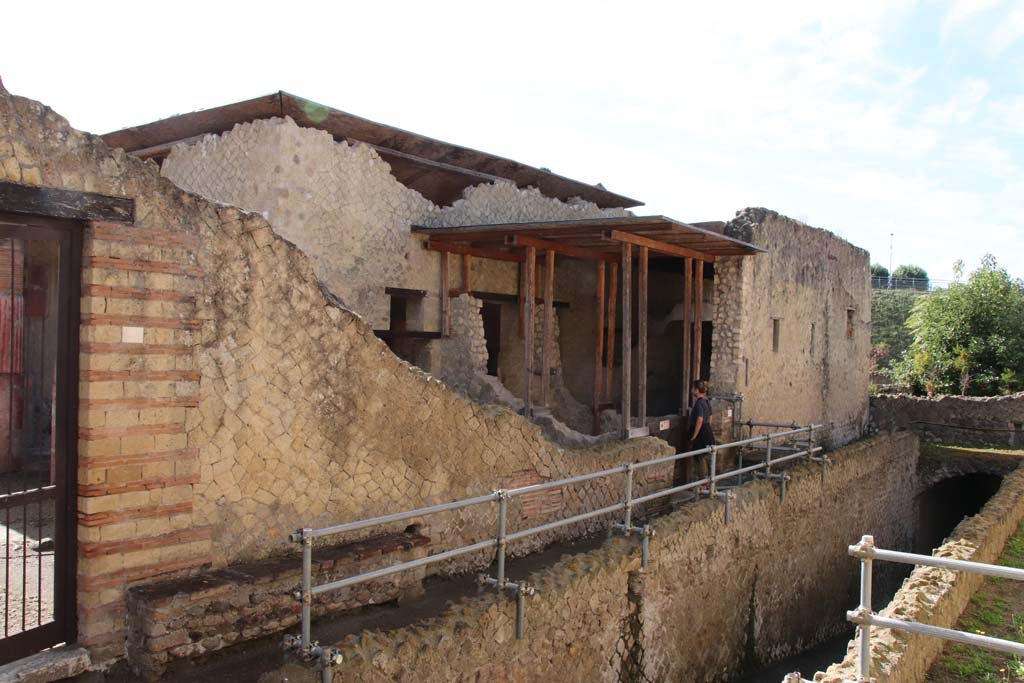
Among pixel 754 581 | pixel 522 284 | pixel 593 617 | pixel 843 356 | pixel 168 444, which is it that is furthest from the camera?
pixel 843 356

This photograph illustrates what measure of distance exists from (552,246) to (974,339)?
776 inches

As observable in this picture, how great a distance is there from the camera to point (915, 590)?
5.77 metres

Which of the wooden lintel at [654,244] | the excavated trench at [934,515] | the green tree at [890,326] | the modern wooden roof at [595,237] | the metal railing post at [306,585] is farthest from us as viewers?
the green tree at [890,326]

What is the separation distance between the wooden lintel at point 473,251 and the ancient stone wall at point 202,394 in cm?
473

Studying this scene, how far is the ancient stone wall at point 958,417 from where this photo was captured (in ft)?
62.3

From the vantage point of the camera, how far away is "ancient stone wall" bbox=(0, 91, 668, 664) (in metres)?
4.24

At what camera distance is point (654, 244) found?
10125mm

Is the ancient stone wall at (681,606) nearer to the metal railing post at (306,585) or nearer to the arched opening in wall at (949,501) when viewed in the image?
the metal railing post at (306,585)

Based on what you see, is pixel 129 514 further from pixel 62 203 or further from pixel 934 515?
pixel 934 515

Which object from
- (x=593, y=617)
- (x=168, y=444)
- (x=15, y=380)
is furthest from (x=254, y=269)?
(x=15, y=380)

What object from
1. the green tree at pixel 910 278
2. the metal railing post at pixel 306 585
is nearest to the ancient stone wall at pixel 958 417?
the metal railing post at pixel 306 585

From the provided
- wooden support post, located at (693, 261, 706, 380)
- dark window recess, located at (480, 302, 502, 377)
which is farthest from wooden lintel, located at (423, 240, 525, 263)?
wooden support post, located at (693, 261, 706, 380)

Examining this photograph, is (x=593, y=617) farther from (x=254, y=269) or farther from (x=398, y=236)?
(x=398, y=236)

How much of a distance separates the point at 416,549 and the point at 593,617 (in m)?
1.58
